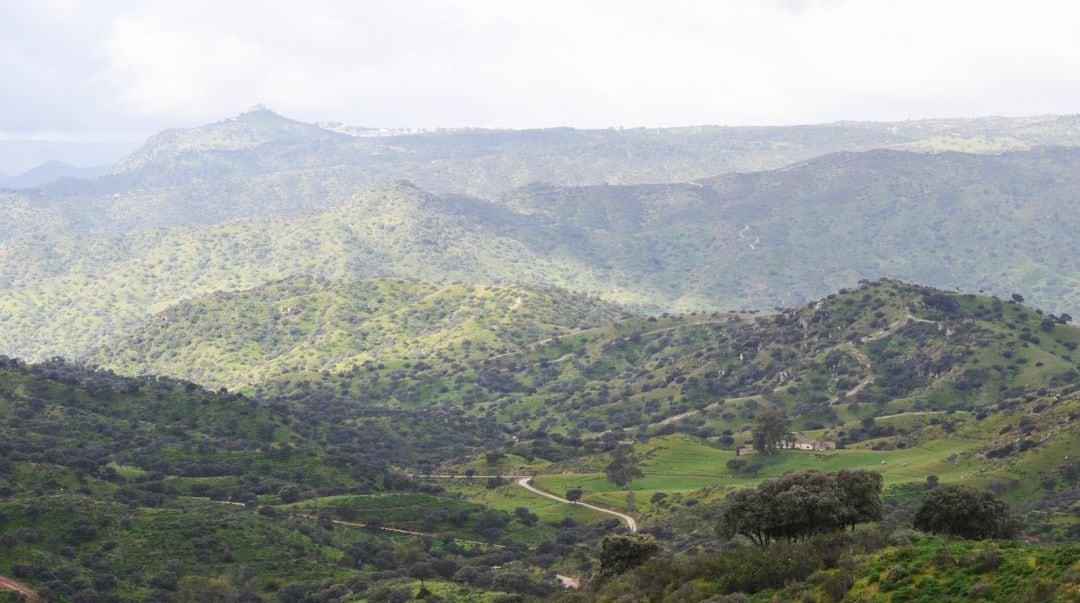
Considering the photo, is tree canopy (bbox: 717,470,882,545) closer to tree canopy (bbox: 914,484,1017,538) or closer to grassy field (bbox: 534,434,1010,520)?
tree canopy (bbox: 914,484,1017,538)

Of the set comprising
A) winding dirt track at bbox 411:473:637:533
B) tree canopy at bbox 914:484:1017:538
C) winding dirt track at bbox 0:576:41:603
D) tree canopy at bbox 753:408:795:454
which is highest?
tree canopy at bbox 914:484:1017:538

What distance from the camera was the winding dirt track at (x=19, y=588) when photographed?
90.9 metres

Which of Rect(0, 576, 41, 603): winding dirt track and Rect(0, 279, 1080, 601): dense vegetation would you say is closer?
Rect(0, 279, 1080, 601): dense vegetation

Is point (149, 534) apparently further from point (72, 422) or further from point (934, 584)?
point (934, 584)

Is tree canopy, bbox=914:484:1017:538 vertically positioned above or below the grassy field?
above

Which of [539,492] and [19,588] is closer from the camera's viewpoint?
[19,588]

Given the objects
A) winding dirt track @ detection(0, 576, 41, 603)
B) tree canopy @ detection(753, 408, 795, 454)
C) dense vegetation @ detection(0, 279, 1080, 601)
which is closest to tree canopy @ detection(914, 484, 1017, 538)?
dense vegetation @ detection(0, 279, 1080, 601)

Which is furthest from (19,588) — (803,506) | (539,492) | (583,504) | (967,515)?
(539,492)

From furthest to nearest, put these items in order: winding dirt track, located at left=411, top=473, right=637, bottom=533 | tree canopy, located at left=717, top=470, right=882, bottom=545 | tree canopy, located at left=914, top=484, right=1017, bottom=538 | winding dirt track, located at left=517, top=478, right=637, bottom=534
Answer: winding dirt track, located at left=411, top=473, right=637, bottom=533 < winding dirt track, located at left=517, top=478, right=637, bottom=534 < tree canopy, located at left=914, top=484, right=1017, bottom=538 < tree canopy, located at left=717, top=470, right=882, bottom=545

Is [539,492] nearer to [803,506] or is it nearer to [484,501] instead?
[484,501]

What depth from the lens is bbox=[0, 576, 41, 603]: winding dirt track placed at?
90875mm

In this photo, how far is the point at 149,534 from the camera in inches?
4419

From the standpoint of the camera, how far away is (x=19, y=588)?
9294cm

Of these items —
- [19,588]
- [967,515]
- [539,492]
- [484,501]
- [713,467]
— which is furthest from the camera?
[713,467]
